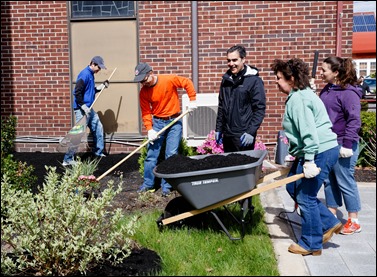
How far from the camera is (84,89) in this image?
891 centimetres

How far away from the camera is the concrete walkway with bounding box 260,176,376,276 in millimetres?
4273

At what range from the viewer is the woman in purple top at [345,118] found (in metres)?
5.04

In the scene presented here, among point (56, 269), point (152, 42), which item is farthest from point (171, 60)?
point (56, 269)

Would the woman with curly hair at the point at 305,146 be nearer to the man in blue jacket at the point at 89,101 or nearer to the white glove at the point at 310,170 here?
the white glove at the point at 310,170

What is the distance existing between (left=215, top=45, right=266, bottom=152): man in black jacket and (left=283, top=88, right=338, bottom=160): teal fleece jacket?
103 cm

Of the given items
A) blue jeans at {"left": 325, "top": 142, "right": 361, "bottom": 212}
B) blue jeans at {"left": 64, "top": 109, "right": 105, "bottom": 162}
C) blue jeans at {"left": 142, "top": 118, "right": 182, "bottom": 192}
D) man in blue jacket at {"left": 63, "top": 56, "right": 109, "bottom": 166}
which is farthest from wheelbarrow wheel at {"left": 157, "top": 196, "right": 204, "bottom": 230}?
blue jeans at {"left": 64, "top": 109, "right": 105, "bottom": 162}

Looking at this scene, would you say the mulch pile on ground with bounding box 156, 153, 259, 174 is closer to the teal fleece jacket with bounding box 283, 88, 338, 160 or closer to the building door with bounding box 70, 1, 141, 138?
the teal fleece jacket with bounding box 283, 88, 338, 160

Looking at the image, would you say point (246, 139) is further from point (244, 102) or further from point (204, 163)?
point (204, 163)

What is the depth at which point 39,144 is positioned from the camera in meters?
10.1

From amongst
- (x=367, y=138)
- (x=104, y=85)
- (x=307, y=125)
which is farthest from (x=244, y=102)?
(x=104, y=85)

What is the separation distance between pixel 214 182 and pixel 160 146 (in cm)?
247

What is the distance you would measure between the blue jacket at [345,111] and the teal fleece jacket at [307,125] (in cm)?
54

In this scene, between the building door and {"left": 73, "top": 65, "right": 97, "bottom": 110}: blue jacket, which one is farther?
the building door

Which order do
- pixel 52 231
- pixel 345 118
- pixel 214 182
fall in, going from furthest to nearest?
pixel 345 118
pixel 214 182
pixel 52 231
